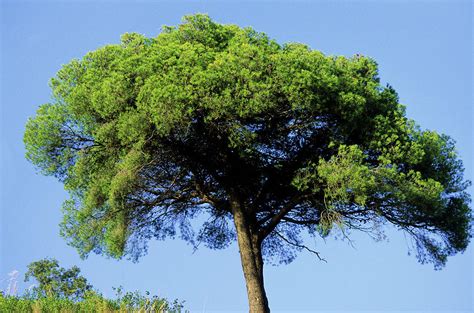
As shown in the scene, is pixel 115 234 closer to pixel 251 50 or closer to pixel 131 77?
pixel 131 77

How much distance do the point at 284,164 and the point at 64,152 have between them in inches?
302

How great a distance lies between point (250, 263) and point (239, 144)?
4216 mm

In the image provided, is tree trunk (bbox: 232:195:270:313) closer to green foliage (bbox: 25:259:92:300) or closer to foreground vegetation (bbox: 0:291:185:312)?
foreground vegetation (bbox: 0:291:185:312)

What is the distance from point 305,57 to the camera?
71.2ft

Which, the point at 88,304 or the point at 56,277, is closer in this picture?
the point at 88,304

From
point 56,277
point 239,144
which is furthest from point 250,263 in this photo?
point 56,277

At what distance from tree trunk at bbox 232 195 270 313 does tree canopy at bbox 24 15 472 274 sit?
1.44 ft

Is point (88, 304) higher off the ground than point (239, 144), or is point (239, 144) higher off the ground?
point (239, 144)

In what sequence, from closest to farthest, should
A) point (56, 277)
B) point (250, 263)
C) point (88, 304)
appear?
point (88, 304), point (250, 263), point (56, 277)

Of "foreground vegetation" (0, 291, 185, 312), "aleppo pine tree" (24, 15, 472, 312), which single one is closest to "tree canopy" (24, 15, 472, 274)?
"aleppo pine tree" (24, 15, 472, 312)

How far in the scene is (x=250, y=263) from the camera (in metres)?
23.3

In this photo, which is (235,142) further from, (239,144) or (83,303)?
(83,303)

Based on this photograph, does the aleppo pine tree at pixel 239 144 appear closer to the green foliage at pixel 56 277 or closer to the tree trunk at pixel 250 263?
the tree trunk at pixel 250 263

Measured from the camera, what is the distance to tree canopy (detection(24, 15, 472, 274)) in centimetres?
2130
